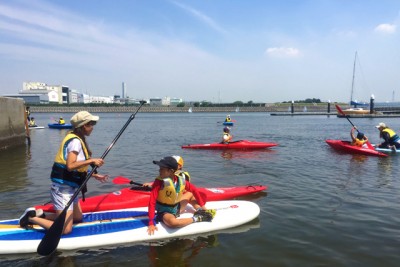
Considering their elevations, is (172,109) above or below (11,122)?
above

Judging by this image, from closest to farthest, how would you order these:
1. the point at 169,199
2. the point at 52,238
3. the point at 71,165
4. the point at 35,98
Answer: the point at 71,165, the point at 52,238, the point at 169,199, the point at 35,98

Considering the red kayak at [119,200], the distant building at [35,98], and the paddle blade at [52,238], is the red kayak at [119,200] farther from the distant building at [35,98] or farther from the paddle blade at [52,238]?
the distant building at [35,98]

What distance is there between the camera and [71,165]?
4.43 m

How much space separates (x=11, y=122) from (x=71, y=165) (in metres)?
15.5

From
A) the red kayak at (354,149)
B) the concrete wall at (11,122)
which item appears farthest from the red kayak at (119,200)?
the concrete wall at (11,122)

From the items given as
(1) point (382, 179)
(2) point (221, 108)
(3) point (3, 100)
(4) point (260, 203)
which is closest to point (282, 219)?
(4) point (260, 203)

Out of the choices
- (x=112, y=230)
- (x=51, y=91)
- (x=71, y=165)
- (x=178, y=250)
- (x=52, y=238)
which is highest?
(x=51, y=91)

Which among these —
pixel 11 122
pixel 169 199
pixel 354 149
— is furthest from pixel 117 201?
pixel 11 122

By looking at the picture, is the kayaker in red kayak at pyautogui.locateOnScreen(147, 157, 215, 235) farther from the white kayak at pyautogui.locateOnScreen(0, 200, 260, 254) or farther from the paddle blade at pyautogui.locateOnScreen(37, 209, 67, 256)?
the paddle blade at pyautogui.locateOnScreen(37, 209, 67, 256)

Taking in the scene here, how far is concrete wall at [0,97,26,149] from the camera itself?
16298 millimetres

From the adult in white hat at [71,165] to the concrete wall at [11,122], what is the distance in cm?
1356

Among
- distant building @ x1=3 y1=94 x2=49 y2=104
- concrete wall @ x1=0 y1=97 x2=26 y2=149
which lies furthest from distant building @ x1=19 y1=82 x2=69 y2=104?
concrete wall @ x1=0 y1=97 x2=26 y2=149

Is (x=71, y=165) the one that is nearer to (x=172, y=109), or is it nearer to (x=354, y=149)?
(x=354, y=149)

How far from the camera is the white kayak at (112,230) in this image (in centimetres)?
489
